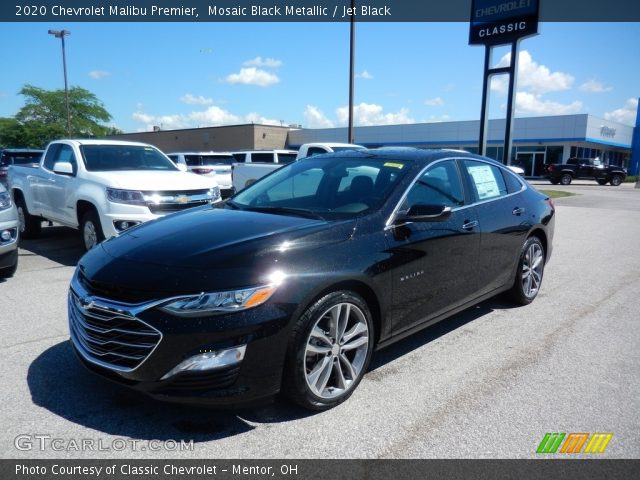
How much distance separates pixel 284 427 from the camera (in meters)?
2.90

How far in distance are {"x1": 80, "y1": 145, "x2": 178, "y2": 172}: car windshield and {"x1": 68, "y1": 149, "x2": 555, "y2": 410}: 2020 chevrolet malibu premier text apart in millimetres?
4224

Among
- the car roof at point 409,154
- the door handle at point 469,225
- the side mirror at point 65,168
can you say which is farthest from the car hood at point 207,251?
the side mirror at point 65,168

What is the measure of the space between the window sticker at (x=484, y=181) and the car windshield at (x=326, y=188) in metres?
0.99

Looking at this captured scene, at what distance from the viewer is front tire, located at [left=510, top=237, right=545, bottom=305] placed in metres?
5.14

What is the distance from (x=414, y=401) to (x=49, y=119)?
62.6 meters

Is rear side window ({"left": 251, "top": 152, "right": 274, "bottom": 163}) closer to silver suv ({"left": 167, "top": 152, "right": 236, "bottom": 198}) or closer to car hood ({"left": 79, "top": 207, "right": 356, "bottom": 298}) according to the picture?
silver suv ({"left": 167, "top": 152, "right": 236, "bottom": 198})

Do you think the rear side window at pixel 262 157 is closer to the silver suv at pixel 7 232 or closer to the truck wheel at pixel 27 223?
the truck wheel at pixel 27 223

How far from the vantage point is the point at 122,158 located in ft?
26.4

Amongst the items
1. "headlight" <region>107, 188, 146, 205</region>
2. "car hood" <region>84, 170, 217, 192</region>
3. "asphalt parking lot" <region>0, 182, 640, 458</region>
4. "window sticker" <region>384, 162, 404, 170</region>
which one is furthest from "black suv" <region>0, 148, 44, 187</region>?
"window sticker" <region>384, 162, 404, 170</region>

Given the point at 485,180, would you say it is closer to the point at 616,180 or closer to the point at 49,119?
the point at 616,180

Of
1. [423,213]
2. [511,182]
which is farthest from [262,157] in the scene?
[423,213]

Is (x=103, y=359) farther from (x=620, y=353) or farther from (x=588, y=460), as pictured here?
(x=620, y=353)

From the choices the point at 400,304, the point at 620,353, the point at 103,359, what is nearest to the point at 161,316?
the point at 103,359

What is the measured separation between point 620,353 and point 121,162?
725cm
